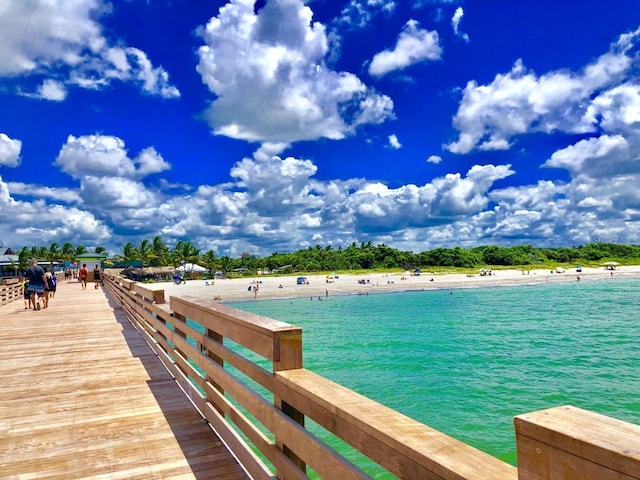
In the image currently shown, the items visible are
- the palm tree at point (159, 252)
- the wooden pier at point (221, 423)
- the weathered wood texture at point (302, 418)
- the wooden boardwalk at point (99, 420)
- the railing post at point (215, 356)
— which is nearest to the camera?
the wooden pier at point (221, 423)

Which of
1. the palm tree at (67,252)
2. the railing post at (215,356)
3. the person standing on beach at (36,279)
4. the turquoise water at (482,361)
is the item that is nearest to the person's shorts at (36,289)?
the person standing on beach at (36,279)

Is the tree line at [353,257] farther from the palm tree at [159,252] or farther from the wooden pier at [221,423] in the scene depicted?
the wooden pier at [221,423]

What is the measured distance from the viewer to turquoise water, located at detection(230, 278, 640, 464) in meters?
13.0

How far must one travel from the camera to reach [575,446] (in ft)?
3.22

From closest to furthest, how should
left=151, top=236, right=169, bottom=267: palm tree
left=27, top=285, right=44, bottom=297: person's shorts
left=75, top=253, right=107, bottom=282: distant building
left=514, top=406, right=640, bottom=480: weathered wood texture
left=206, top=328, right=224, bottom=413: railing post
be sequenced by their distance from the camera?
left=514, top=406, right=640, bottom=480: weathered wood texture
left=206, top=328, right=224, bottom=413: railing post
left=27, top=285, right=44, bottom=297: person's shorts
left=75, top=253, right=107, bottom=282: distant building
left=151, top=236, right=169, bottom=267: palm tree

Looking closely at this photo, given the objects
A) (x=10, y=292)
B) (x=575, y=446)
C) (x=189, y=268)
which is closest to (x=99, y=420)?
(x=575, y=446)

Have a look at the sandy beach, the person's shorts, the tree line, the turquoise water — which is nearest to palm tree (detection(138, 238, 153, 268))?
the tree line

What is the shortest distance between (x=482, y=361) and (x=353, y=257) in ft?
274

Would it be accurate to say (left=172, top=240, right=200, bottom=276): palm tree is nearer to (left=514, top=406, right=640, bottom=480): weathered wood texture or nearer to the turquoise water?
the turquoise water

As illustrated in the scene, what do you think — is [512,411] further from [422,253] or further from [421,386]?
[422,253]

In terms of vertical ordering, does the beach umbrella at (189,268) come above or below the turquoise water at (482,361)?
above

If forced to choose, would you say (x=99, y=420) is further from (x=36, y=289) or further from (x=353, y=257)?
(x=353, y=257)

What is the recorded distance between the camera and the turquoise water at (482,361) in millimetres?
12966

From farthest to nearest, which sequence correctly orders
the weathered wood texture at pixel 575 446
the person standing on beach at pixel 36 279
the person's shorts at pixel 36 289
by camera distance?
1. the person's shorts at pixel 36 289
2. the person standing on beach at pixel 36 279
3. the weathered wood texture at pixel 575 446
